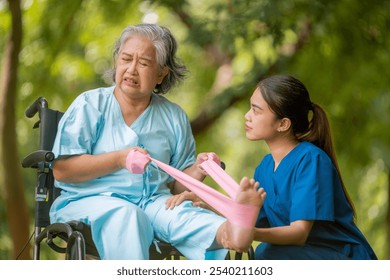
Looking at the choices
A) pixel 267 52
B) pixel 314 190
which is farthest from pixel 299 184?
pixel 267 52

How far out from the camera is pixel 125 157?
1.89 metres

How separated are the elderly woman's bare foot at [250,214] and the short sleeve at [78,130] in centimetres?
51

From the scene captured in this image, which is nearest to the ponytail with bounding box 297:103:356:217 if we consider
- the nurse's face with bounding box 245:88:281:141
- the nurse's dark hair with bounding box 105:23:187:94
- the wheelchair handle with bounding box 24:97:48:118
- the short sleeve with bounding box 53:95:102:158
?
the nurse's face with bounding box 245:88:281:141

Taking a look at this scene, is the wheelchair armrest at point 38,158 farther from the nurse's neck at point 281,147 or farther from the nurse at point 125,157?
the nurse's neck at point 281,147

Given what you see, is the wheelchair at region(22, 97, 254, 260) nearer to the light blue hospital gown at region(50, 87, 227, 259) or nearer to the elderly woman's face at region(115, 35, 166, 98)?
the light blue hospital gown at region(50, 87, 227, 259)

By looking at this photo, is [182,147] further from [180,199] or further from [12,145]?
[12,145]

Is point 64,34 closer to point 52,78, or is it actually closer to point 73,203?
point 52,78

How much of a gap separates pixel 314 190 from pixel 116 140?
23.4 inches

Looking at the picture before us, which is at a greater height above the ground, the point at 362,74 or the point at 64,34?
the point at 64,34

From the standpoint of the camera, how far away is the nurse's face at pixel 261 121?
77.0 inches

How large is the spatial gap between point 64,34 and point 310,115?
2643mm

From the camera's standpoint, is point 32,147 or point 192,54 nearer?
point 32,147

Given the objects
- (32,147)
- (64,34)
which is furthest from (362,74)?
(32,147)

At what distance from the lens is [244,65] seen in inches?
230
